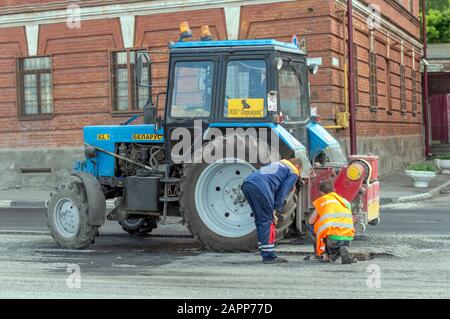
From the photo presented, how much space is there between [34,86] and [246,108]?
579 inches

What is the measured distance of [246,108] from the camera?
30.9ft

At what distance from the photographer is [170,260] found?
30.0ft

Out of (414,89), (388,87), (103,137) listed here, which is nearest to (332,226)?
(103,137)

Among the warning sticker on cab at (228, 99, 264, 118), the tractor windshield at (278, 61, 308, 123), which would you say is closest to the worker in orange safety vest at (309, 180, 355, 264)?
the warning sticker on cab at (228, 99, 264, 118)

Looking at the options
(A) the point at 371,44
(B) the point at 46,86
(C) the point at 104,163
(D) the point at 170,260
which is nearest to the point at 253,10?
(A) the point at 371,44

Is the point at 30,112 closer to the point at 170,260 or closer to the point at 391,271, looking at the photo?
the point at 170,260

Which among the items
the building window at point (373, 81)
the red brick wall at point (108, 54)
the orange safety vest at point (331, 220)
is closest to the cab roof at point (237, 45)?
the orange safety vest at point (331, 220)

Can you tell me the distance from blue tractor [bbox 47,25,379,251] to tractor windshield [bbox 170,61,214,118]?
13 millimetres

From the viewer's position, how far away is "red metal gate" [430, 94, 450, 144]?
41.1 m

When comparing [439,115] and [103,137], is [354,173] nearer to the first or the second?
[103,137]

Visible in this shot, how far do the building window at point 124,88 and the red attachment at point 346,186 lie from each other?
12.7m

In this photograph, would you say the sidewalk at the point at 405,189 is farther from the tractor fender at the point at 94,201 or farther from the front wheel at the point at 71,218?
the front wheel at the point at 71,218

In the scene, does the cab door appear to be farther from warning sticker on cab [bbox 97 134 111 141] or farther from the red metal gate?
the red metal gate

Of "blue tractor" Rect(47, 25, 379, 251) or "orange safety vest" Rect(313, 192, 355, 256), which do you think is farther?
"blue tractor" Rect(47, 25, 379, 251)
